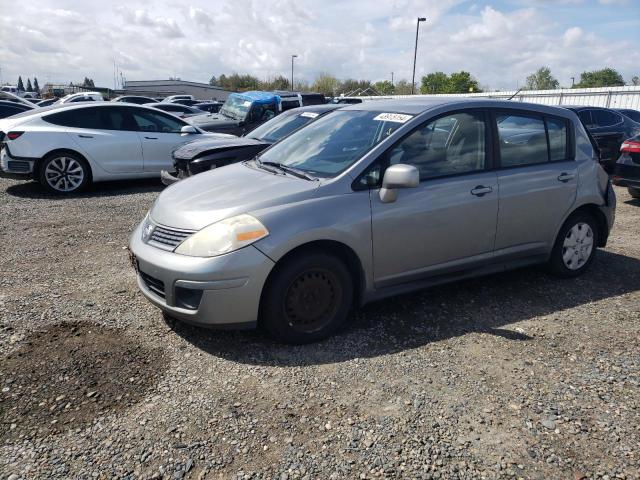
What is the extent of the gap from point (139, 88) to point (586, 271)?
74.2 meters

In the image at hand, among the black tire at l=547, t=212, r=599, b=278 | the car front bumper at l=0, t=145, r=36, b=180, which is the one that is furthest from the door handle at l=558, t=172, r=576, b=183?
the car front bumper at l=0, t=145, r=36, b=180

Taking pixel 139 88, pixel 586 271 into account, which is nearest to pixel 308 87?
pixel 139 88

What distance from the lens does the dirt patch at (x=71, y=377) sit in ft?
9.27

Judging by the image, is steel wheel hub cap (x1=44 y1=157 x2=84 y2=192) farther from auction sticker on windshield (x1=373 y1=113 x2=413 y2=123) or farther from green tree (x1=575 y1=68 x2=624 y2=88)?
green tree (x1=575 y1=68 x2=624 y2=88)

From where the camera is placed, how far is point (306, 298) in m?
Result: 3.59

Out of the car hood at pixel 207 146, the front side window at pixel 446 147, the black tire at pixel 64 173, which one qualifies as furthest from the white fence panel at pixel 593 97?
the front side window at pixel 446 147

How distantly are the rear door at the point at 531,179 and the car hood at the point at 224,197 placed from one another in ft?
5.99

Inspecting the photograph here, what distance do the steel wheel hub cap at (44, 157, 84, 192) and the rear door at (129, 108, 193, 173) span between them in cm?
115

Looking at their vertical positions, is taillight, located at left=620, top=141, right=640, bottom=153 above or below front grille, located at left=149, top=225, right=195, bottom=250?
above

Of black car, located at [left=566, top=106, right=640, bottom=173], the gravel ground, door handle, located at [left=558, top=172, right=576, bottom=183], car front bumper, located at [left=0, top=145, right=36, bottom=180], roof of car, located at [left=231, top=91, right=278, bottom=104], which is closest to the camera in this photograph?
the gravel ground

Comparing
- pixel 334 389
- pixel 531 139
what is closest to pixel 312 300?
pixel 334 389

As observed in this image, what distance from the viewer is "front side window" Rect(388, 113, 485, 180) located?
3.98 meters

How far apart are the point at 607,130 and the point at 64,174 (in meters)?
11.4

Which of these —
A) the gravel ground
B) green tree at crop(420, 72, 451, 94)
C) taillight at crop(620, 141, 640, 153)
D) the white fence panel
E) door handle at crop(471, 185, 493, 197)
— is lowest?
the gravel ground
